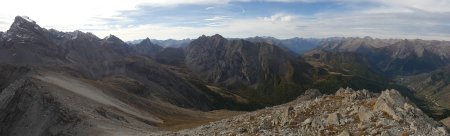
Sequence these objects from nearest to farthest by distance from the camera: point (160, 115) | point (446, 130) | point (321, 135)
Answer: point (446, 130)
point (321, 135)
point (160, 115)

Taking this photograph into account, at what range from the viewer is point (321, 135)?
135ft

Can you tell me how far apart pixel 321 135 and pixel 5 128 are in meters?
63.5

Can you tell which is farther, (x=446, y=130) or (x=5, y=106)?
(x=5, y=106)

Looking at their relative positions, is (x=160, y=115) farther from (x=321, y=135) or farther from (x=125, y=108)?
(x=321, y=135)

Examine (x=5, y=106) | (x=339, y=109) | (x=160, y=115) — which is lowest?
(x=160, y=115)

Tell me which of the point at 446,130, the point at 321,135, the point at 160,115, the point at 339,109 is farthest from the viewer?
the point at 160,115

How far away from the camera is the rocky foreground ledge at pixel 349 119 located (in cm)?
3766

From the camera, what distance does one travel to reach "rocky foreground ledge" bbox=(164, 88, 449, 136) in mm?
37656

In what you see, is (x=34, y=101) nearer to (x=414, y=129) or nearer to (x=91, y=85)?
(x=91, y=85)

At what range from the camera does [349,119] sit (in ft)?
141

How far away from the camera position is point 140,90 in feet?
594

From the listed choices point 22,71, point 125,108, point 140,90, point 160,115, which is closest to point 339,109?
point 125,108

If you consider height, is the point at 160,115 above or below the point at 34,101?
below

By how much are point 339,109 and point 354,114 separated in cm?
310
